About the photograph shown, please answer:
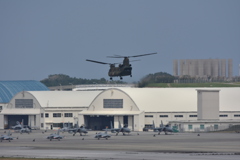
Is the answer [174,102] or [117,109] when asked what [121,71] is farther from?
[174,102]

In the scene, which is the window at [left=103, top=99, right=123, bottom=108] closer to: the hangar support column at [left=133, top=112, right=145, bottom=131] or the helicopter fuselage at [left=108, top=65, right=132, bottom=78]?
the hangar support column at [left=133, top=112, right=145, bottom=131]

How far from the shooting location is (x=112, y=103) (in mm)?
196875

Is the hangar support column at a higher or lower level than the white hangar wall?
lower

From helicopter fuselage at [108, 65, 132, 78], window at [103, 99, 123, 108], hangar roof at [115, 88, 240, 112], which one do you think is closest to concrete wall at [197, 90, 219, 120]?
hangar roof at [115, 88, 240, 112]

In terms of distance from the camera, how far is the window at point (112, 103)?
196000mm

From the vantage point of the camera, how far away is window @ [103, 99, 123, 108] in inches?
7717

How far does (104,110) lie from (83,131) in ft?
116

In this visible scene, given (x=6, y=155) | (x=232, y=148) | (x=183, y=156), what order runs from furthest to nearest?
(x=232, y=148) → (x=6, y=155) → (x=183, y=156)

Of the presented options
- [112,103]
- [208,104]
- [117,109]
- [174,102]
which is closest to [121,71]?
[208,104]

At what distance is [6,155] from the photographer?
98.6 meters

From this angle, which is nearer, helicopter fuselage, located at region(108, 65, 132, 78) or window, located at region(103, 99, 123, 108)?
helicopter fuselage, located at region(108, 65, 132, 78)

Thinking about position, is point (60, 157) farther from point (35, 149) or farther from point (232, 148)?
point (232, 148)

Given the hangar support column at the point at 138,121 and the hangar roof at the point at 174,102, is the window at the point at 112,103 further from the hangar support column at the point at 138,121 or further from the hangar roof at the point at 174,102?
the hangar support column at the point at 138,121

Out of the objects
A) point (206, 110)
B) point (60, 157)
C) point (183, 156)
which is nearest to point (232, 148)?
point (183, 156)
